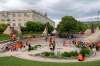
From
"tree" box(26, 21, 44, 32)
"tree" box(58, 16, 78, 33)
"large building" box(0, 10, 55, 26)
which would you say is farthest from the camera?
"large building" box(0, 10, 55, 26)

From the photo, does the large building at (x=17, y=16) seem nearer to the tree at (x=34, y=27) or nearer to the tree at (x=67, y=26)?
the tree at (x=34, y=27)

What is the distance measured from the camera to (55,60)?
28.9 m

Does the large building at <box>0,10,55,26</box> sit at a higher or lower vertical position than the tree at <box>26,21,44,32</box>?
higher

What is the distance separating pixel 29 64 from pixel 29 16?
128 meters

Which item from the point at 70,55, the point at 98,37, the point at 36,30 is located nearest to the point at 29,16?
the point at 36,30

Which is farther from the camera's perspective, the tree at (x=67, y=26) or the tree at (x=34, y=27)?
the tree at (x=34, y=27)

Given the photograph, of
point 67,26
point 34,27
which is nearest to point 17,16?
point 34,27

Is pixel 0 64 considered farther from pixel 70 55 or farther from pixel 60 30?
pixel 60 30

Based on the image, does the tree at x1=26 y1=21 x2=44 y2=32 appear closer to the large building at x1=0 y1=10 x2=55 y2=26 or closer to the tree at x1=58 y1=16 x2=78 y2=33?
the tree at x1=58 y1=16 x2=78 y2=33

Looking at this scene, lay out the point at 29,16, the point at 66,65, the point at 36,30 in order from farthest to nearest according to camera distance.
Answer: the point at 29,16 → the point at 36,30 → the point at 66,65

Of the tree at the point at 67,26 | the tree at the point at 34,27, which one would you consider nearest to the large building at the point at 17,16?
the tree at the point at 34,27

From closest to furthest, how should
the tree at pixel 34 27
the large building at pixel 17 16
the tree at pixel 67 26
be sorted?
1. the tree at pixel 67 26
2. the tree at pixel 34 27
3. the large building at pixel 17 16

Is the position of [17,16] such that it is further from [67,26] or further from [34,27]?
[67,26]

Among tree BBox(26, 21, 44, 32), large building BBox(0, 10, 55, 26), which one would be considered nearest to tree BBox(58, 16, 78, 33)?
tree BBox(26, 21, 44, 32)
